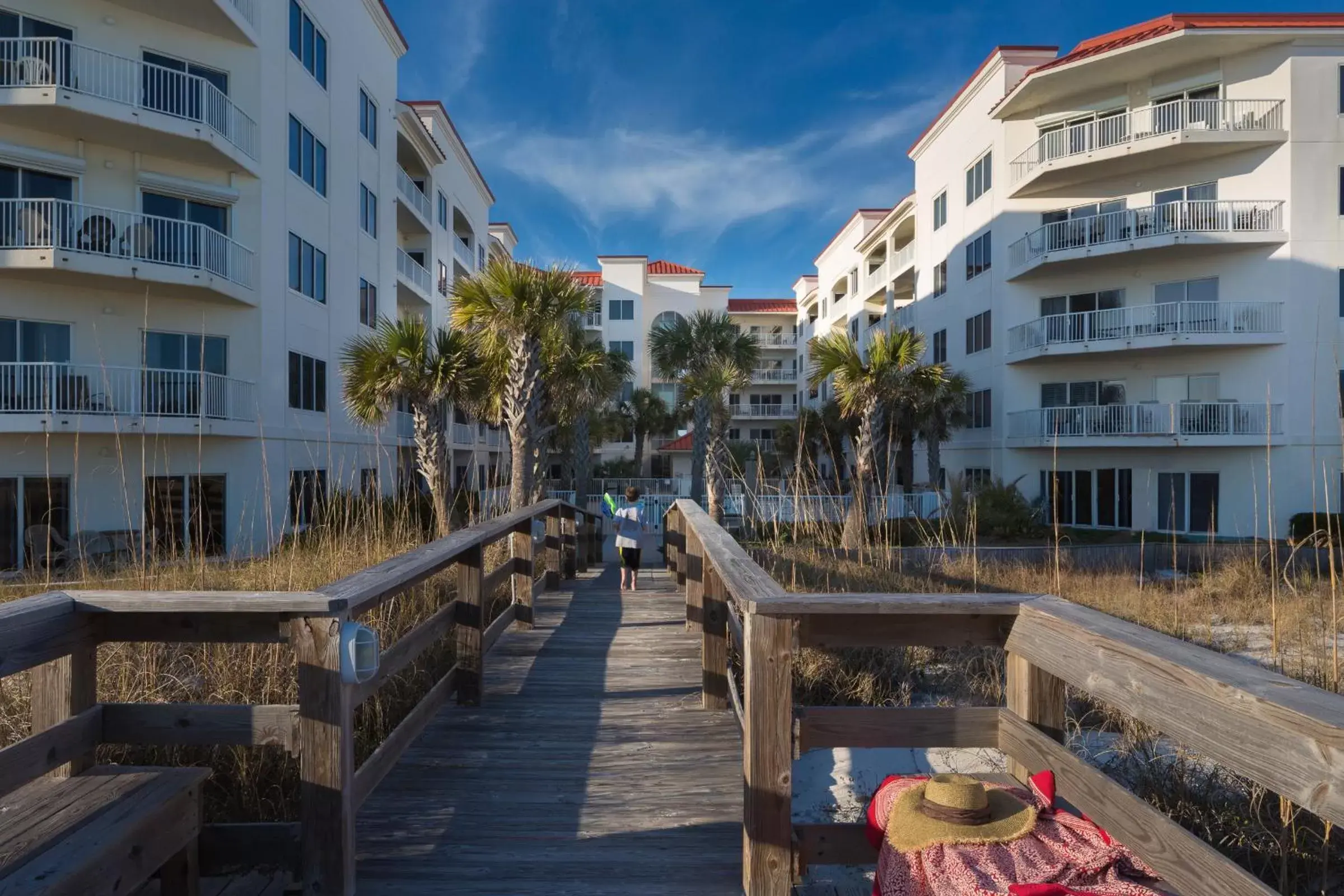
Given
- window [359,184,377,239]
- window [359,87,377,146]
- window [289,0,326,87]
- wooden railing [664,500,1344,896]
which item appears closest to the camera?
wooden railing [664,500,1344,896]

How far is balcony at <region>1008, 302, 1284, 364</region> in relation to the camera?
20.1 m

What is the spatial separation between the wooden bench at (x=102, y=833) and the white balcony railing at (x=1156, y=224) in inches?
950

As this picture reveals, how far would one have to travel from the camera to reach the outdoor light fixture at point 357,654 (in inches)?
104

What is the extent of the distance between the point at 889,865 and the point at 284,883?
88.4 inches

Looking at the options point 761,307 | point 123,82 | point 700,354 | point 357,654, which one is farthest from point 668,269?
point 357,654

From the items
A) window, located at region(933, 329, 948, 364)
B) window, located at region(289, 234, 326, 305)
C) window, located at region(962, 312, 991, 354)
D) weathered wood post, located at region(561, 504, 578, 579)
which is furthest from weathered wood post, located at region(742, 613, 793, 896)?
window, located at region(933, 329, 948, 364)

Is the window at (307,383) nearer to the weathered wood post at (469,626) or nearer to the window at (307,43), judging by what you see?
the window at (307,43)

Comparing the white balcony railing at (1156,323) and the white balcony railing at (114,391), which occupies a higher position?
the white balcony railing at (1156,323)

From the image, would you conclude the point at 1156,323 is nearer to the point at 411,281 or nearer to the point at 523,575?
the point at 523,575

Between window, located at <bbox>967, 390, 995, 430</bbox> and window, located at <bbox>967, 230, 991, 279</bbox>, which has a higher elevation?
window, located at <bbox>967, 230, 991, 279</bbox>

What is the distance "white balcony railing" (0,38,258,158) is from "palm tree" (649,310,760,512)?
1449 cm

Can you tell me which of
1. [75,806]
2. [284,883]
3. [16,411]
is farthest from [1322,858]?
[16,411]

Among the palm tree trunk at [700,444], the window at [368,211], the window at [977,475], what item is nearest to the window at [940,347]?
the window at [977,475]

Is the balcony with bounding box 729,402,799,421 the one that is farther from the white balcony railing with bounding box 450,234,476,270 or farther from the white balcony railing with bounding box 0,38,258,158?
the white balcony railing with bounding box 0,38,258,158
